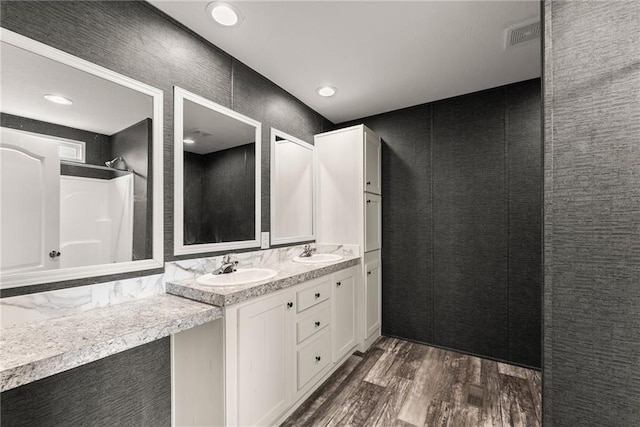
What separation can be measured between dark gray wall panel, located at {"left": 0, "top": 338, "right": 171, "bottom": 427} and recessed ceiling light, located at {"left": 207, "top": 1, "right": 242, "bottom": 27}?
1.87 metres

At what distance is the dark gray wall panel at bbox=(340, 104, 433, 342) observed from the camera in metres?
2.73

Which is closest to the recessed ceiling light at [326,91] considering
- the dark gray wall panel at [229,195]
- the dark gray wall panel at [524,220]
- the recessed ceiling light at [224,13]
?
the dark gray wall panel at [229,195]

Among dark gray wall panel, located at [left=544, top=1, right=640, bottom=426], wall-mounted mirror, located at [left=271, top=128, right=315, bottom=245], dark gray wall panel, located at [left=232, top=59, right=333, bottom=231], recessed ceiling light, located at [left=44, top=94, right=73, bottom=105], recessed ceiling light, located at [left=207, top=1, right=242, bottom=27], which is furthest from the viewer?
wall-mounted mirror, located at [left=271, top=128, right=315, bottom=245]

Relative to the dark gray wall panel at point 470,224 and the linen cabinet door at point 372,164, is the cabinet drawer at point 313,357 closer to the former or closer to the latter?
the dark gray wall panel at point 470,224

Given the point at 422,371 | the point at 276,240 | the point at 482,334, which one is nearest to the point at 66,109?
the point at 276,240

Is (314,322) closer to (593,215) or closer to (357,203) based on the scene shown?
(357,203)

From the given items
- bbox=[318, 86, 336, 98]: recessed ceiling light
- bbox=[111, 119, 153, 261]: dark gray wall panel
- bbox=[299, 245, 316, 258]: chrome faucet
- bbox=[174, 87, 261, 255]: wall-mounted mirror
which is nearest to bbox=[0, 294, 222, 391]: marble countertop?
bbox=[111, 119, 153, 261]: dark gray wall panel

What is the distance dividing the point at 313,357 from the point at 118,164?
1.71 m

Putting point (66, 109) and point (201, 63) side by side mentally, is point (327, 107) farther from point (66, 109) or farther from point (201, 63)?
point (66, 109)

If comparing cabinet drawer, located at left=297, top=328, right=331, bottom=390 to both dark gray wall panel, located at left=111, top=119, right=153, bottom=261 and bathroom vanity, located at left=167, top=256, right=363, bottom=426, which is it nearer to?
bathroom vanity, located at left=167, top=256, right=363, bottom=426

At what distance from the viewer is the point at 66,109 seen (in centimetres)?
122

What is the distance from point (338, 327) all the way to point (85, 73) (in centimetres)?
227

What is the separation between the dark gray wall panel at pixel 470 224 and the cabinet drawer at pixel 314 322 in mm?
1239

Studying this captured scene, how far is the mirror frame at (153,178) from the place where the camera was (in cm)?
A: 108
